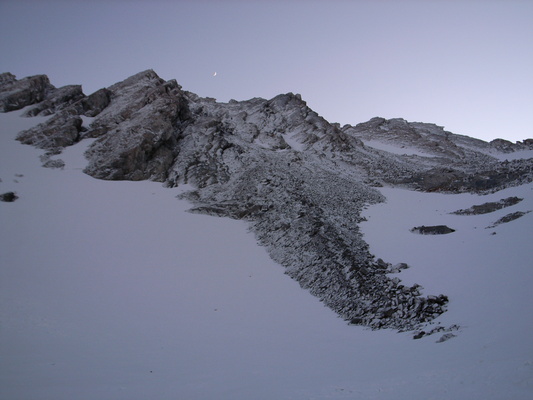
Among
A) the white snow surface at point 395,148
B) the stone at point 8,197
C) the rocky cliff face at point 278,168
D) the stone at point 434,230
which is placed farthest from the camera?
the white snow surface at point 395,148

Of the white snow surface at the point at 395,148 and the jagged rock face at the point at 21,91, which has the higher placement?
the jagged rock face at the point at 21,91

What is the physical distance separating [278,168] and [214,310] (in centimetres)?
1742

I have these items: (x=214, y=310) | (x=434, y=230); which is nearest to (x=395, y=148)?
(x=434, y=230)

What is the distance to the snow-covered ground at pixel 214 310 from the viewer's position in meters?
8.52

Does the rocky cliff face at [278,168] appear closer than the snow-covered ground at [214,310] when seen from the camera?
No

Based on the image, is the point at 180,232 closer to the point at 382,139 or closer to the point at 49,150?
the point at 49,150

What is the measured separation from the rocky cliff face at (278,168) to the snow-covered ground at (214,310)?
1.24m

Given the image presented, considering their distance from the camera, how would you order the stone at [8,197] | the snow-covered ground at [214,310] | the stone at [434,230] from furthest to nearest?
the stone at [8,197]
the stone at [434,230]
the snow-covered ground at [214,310]

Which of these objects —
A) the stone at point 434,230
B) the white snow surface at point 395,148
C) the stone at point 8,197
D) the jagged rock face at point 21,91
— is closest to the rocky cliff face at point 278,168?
the jagged rock face at point 21,91

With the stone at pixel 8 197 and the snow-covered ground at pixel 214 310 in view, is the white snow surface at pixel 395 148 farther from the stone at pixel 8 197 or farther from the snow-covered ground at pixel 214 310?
the stone at pixel 8 197

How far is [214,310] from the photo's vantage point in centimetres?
1535

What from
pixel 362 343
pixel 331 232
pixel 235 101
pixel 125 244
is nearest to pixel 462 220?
pixel 331 232

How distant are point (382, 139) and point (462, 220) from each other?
42.2 meters

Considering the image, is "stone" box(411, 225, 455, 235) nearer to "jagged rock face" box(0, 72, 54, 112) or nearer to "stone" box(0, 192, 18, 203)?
"stone" box(0, 192, 18, 203)
